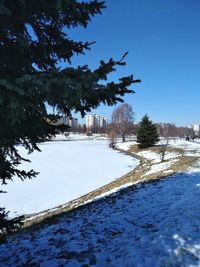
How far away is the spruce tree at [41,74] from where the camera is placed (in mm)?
3465

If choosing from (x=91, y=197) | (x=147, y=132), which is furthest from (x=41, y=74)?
(x=147, y=132)

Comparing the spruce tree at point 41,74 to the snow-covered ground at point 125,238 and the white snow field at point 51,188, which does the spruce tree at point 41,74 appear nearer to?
the snow-covered ground at point 125,238

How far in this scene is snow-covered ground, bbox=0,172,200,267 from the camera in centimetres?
625

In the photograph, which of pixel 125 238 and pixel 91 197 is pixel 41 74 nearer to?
pixel 125 238

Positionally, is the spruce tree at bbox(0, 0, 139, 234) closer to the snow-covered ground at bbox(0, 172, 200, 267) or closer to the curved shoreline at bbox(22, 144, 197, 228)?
the snow-covered ground at bbox(0, 172, 200, 267)

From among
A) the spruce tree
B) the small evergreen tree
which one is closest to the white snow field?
the spruce tree

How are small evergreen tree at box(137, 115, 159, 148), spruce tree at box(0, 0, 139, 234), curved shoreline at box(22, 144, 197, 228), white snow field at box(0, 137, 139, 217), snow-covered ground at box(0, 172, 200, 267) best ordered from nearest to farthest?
spruce tree at box(0, 0, 139, 234) < snow-covered ground at box(0, 172, 200, 267) < curved shoreline at box(22, 144, 197, 228) < white snow field at box(0, 137, 139, 217) < small evergreen tree at box(137, 115, 159, 148)

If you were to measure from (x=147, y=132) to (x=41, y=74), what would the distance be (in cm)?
4426

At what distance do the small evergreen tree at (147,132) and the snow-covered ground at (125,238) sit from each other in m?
35.6

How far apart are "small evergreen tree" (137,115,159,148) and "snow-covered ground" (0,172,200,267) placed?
35.6 m

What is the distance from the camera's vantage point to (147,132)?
4691 cm

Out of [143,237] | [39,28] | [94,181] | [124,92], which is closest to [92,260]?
[143,237]

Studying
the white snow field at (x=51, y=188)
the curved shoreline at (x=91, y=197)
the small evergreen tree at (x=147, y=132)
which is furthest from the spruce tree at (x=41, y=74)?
the small evergreen tree at (x=147, y=132)

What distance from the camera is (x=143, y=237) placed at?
7.25 meters
